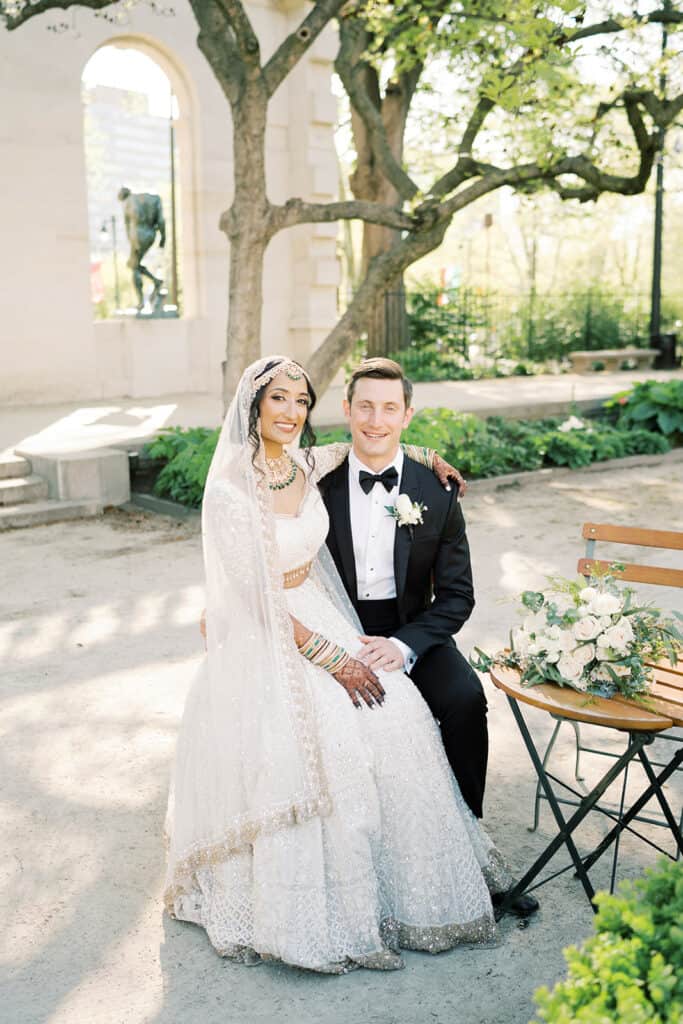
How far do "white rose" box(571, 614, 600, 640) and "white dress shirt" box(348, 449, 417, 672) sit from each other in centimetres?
88

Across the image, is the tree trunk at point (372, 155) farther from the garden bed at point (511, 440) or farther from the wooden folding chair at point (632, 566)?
the wooden folding chair at point (632, 566)

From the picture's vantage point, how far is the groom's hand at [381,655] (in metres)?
3.41

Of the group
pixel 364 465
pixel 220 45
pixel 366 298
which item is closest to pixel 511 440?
pixel 366 298

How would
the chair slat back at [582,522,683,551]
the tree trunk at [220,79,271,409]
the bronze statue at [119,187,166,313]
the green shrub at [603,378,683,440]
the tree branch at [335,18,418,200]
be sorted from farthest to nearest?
1. the bronze statue at [119,187,166,313]
2. the green shrub at [603,378,683,440]
3. the tree branch at [335,18,418,200]
4. the tree trunk at [220,79,271,409]
5. the chair slat back at [582,522,683,551]

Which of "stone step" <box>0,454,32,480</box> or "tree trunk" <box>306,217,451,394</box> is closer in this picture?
"stone step" <box>0,454,32,480</box>

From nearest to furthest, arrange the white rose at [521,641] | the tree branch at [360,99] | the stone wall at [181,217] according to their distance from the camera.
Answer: the white rose at [521,641]
the tree branch at [360,99]
the stone wall at [181,217]

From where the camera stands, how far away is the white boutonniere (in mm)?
3627

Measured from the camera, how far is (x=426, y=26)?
1027cm

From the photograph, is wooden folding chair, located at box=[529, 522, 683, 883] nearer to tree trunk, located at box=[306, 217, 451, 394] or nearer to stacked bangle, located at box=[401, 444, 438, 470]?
stacked bangle, located at box=[401, 444, 438, 470]

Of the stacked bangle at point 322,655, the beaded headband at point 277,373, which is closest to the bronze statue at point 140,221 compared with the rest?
the beaded headband at point 277,373

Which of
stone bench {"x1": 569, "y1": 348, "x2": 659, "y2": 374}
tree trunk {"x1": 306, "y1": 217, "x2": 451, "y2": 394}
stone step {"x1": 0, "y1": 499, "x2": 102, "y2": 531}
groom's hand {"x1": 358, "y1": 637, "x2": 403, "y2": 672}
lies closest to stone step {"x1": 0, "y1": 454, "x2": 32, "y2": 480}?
stone step {"x1": 0, "y1": 499, "x2": 102, "y2": 531}

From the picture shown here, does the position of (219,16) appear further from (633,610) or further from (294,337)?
(294,337)

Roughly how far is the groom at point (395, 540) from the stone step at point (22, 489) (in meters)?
6.15

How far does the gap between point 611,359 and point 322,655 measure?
66.0 ft
